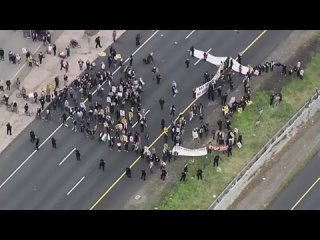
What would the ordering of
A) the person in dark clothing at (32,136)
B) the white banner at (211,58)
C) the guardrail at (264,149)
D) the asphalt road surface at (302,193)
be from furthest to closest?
the white banner at (211,58) → the person in dark clothing at (32,136) → the asphalt road surface at (302,193) → the guardrail at (264,149)

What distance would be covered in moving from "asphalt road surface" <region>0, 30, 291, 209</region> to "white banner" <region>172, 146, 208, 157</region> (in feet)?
5.10

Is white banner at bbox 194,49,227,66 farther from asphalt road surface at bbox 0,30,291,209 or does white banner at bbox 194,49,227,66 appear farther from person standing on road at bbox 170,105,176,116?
person standing on road at bbox 170,105,176,116

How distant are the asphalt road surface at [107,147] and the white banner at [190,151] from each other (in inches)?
61.2

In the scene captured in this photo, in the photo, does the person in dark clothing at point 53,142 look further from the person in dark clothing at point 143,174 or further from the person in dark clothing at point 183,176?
the person in dark clothing at point 183,176

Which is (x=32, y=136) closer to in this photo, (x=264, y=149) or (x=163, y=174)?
(x=163, y=174)

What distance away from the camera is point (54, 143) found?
81875 mm

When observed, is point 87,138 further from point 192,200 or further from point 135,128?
point 192,200

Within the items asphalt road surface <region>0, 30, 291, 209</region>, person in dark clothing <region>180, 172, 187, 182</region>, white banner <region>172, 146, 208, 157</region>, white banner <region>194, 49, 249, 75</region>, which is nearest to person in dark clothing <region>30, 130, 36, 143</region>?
asphalt road surface <region>0, 30, 291, 209</region>

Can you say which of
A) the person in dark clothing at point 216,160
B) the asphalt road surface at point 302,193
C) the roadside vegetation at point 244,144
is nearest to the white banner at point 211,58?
the roadside vegetation at point 244,144

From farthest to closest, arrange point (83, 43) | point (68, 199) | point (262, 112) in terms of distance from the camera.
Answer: point (83, 43), point (262, 112), point (68, 199)

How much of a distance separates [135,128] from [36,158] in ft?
28.3

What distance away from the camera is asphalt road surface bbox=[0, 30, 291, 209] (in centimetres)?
7875

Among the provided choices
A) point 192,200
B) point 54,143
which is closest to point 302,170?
point 192,200

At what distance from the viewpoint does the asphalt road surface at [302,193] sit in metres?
78.6
